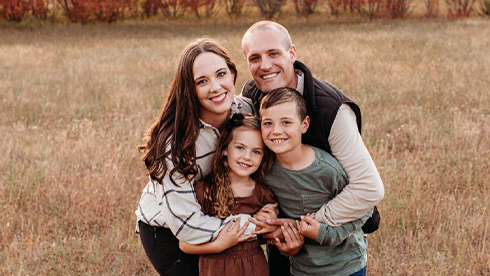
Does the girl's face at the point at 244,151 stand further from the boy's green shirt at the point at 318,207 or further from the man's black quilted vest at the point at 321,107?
the man's black quilted vest at the point at 321,107

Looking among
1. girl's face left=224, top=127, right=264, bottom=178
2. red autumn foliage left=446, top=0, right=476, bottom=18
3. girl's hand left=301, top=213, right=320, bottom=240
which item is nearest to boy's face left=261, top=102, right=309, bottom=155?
girl's face left=224, top=127, right=264, bottom=178

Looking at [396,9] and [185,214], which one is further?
[396,9]

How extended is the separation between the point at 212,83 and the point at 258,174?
60 centimetres

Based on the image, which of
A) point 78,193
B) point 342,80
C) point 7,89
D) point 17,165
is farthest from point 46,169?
point 342,80

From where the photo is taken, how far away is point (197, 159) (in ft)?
10.4

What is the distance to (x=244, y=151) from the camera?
3141 millimetres

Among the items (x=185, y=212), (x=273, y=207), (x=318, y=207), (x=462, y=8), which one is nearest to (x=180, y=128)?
(x=185, y=212)

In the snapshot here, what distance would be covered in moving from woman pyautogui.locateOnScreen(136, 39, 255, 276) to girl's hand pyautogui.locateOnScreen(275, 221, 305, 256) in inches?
7.6

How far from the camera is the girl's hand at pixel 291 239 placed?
3.08 metres

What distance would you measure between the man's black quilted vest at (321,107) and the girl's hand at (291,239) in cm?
48

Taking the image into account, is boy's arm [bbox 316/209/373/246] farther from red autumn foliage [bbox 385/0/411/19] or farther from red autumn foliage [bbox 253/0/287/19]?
red autumn foliage [bbox 253/0/287/19]

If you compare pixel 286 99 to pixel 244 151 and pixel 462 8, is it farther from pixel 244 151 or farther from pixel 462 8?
pixel 462 8

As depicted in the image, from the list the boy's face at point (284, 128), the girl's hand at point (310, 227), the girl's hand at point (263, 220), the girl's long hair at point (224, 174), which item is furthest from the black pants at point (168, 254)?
the boy's face at point (284, 128)

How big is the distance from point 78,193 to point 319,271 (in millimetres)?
3292
